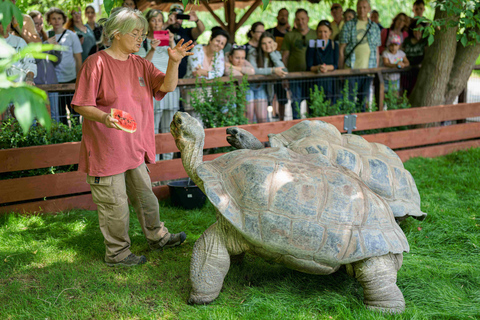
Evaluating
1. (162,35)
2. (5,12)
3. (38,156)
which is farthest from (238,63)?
(5,12)

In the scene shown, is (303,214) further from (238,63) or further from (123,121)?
(238,63)

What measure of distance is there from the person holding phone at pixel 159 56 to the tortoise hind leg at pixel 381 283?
13.1 ft

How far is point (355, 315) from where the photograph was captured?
127 inches

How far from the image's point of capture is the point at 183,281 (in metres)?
3.86

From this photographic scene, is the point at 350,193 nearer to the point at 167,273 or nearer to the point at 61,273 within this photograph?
the point at 167,273

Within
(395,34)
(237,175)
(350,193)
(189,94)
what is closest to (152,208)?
(237,175)

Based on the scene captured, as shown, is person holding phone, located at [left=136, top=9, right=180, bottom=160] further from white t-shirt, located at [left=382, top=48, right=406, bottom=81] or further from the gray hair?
white t-shirt, located at [left=382, top=48, right=406, bottom=81]

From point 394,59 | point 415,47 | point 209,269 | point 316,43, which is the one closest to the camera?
point 209,269

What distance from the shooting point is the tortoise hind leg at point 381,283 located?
3260mm

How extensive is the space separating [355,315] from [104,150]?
2.41 metres

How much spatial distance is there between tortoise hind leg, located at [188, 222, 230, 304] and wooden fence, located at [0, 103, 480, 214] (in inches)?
104

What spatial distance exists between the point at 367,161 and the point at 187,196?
2394 millimetres

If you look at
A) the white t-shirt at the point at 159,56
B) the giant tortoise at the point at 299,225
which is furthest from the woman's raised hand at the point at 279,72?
the giant tortoise at the point at 299,225

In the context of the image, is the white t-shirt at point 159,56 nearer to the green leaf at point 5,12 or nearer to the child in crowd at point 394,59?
the child in crowd at point 394,59
